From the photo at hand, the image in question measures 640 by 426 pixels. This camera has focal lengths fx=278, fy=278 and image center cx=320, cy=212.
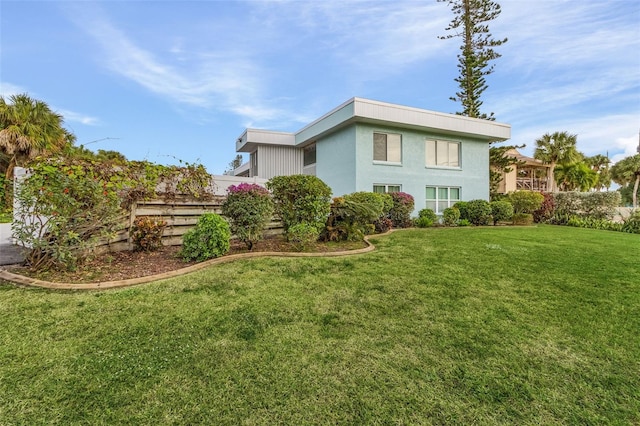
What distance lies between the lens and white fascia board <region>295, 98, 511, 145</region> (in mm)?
10938

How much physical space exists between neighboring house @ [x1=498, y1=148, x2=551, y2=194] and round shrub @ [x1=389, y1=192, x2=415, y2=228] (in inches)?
675

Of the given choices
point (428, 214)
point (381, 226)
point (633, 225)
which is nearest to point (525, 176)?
point (633, 225)

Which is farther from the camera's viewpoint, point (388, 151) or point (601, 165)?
point (601, 165)

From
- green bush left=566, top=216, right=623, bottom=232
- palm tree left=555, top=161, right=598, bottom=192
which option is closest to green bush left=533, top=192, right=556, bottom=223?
green bush left=566, top=216, right=623, bottom=232

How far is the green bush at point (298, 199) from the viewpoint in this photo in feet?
20.5

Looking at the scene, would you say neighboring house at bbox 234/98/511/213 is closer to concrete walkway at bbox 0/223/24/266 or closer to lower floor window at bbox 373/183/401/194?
lower floor window at bbox 373/183/401/194

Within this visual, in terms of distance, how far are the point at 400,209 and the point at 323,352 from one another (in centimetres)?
921

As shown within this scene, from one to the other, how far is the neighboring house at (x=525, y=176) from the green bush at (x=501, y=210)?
12.6m

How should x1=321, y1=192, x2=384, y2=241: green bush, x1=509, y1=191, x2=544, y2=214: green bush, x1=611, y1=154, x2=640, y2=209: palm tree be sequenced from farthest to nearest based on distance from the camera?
x1=611, y1=154, x2=640, y2=209: palm tree, x1=509, y1=191, x2=544, y2=214: green bush, x1=321, y1=192, x2=384, y2=241: green bush

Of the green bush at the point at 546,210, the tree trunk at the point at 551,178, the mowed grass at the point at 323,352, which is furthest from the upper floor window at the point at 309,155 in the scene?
the tree trunk at the point at 551,178

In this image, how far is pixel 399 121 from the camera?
38.1 ft

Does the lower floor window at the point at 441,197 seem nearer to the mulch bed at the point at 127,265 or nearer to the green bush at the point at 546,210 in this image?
the green bush at the point at 546,210

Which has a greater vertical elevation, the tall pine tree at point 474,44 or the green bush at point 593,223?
the tall pine tree at point 474,44

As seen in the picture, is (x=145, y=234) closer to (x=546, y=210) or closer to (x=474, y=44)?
(x=546, y=210)
